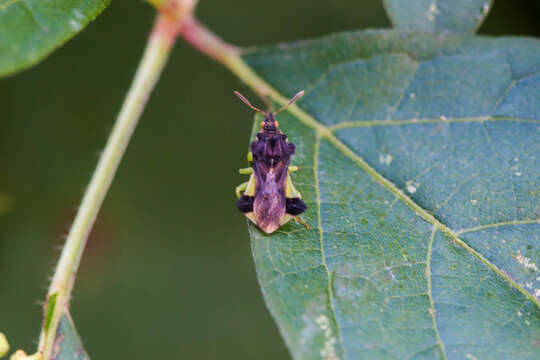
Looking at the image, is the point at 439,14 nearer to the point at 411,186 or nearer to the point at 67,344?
the point at 411,186

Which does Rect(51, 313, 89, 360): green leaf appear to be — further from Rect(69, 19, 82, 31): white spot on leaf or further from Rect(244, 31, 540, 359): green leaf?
Rect(69, 19, 82, 31): white spot on leaf

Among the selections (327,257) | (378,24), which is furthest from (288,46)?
(378,24)

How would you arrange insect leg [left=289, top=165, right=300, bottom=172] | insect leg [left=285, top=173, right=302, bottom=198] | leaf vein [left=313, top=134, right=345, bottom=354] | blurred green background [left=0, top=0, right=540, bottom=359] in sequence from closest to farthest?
leaf vein [left=313, top=134, right=345, bottom=354] < insect leg [left=285, top=173, right=302, bottom=198] < insect leg [left=289, top=165, right=300, bottom=172] < blurred green background [left=0, top=0, right=540, bottom=359]

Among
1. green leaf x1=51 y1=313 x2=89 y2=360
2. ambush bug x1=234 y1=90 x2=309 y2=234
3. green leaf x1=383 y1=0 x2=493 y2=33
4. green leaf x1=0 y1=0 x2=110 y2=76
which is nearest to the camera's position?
green leaf x1=0 y1=0 x2=110 y2=76

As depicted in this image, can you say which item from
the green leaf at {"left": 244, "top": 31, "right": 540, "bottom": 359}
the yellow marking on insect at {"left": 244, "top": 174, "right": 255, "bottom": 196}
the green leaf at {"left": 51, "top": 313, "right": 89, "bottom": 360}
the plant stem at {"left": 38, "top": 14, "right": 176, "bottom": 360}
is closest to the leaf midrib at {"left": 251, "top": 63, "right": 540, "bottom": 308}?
the green leaf at {"left": 244, "top": 31, "right": 540, "bottom": 359}

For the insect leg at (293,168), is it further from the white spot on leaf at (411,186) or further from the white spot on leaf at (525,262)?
the white spot on leaf at (525,262)
